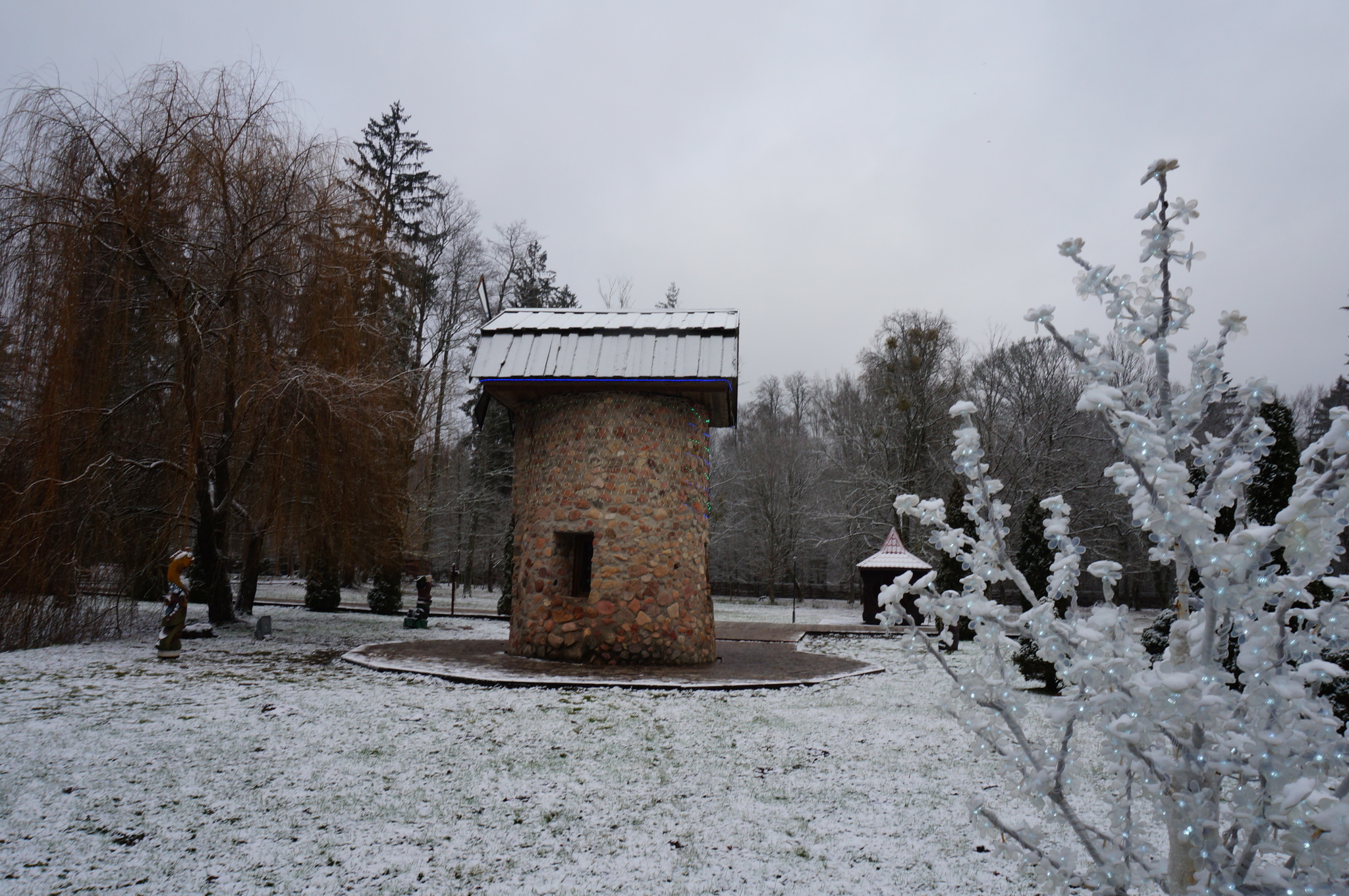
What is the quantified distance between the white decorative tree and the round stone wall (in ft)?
23.4

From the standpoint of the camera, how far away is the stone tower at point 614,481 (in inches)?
364

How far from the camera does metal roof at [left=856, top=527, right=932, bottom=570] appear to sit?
61.2 ft

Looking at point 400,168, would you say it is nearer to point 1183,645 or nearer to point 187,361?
point 187,361

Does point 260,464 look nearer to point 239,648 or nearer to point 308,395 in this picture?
point 308,395

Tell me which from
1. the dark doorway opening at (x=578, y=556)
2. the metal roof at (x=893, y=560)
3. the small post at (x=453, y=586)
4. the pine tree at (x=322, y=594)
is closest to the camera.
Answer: the dark doorway opening at (x=578, y=556)

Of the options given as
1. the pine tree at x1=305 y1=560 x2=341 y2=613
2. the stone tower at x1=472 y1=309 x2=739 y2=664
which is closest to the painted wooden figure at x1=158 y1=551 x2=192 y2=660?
the stone tower at x1=472 y1=309 x2=739 y2=664

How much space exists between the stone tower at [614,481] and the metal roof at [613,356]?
0.06 feet

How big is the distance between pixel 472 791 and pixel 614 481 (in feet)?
16.7

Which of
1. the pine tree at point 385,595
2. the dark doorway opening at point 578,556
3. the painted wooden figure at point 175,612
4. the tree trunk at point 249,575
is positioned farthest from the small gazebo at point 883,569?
the painted wooden figure at point 175,612

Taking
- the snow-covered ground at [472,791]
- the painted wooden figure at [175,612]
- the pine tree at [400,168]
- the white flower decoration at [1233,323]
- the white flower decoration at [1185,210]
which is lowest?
the snow-covered ground at [472,791]

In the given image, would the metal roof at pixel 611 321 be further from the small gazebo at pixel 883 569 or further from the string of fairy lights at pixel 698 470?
the small gazebo at pixel 883 569

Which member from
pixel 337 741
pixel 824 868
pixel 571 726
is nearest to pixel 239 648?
pixel 337 741

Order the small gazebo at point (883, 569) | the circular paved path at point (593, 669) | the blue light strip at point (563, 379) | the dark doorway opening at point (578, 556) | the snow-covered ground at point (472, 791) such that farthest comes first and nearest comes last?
the small gazebo at point (883, 569)
the dark doorway opening at point (578, 556)
the blue light strip at point (563, 379)
the circular paved path at point (593, 669)
the snow-covered ground at point (472, 791)

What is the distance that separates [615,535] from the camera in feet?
30.3
